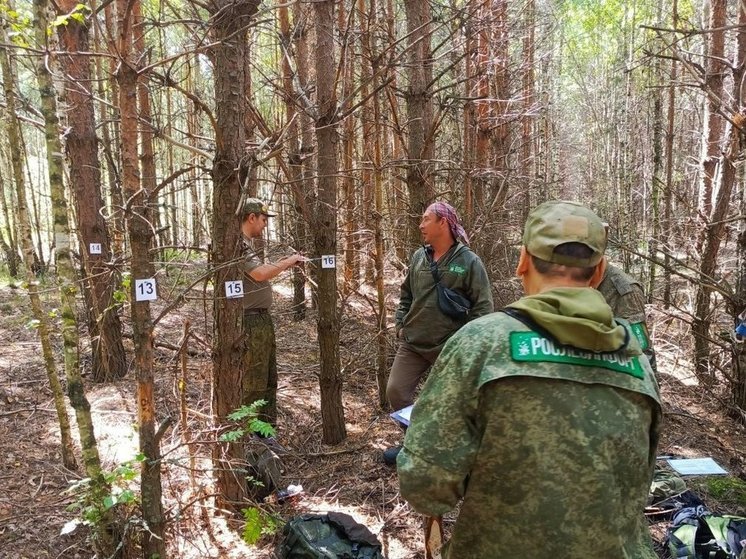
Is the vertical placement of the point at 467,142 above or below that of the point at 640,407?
above

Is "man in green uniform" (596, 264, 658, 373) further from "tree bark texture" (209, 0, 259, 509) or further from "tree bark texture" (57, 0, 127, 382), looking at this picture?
"tree bark texture" (57, 0, 127, 382)

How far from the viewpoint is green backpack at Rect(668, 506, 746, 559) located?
2971 millimetres

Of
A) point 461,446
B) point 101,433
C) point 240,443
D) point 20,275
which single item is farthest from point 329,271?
point 20,275

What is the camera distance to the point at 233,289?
334cm

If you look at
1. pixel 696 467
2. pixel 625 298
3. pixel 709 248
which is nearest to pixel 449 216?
pixel 625 298

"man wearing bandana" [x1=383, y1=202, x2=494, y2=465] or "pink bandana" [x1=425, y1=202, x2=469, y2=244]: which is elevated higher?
"pink bandana" [x1=425, y1=202, x2=469, y2=244]

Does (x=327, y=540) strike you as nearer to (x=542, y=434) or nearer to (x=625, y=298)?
(x=542, y=434)

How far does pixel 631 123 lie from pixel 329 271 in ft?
51.2

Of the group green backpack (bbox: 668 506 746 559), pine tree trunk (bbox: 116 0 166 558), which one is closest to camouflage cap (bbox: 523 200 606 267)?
pine tree trunk (bbox: 116 0 166 558)

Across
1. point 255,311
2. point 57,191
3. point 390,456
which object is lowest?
point 390,456

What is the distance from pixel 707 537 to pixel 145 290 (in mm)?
3439

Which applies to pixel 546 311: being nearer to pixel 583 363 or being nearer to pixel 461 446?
pixel 583 363

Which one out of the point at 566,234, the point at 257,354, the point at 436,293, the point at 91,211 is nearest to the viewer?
the point at 566,234

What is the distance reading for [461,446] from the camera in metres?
1.43
